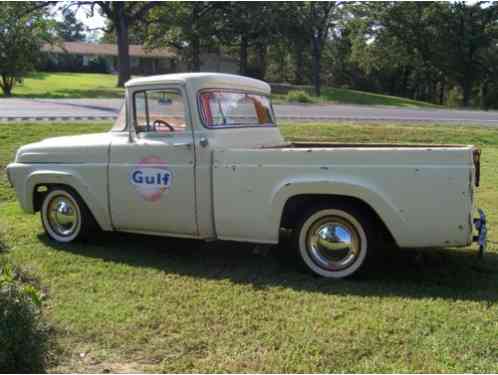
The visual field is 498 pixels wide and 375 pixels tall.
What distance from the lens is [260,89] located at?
6.18 metres

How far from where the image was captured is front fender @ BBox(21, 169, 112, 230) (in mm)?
5641

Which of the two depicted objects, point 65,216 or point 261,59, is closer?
point 65,216

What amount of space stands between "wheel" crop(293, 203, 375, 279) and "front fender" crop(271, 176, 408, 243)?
18 centimetres

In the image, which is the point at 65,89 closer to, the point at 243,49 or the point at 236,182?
the point at 243,49

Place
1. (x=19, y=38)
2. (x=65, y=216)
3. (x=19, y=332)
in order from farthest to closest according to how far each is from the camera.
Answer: (x=19, y=38) → (x=65, y=216) → (x=19, y=332)

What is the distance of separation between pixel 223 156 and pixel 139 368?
2155 millimetres

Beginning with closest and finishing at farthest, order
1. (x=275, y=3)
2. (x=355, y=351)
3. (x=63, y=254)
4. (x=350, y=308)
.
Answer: (x=355, y=351), (x=350, y=308), (x=63, y=254), (x=275, y=3)

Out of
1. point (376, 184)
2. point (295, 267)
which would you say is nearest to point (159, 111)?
point (295, 267)

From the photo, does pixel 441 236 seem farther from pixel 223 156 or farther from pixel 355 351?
pixel 223 156

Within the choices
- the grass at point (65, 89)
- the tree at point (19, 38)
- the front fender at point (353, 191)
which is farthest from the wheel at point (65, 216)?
the tree at point (19, 38)

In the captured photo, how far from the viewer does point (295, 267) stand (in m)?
5.12

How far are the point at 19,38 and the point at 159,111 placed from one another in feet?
93.5

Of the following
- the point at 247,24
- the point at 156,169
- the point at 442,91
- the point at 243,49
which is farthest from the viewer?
the point at 442,91

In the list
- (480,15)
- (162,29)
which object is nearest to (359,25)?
(480,15)
